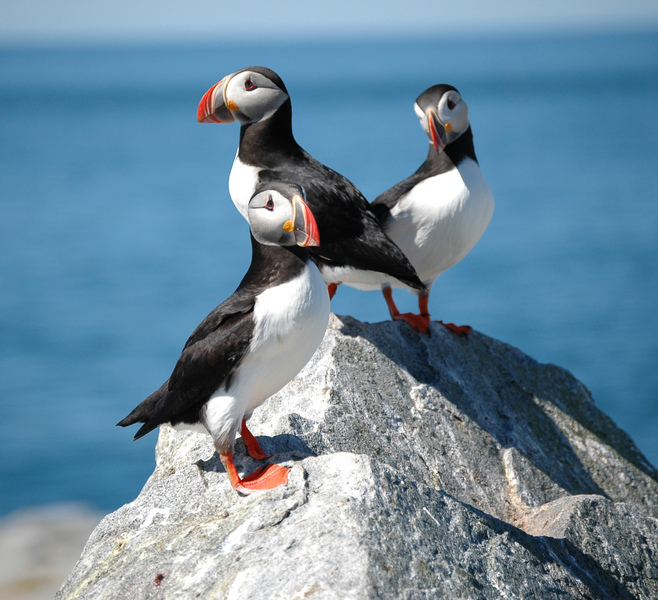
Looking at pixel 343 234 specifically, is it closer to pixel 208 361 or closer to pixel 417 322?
pixel 417 322

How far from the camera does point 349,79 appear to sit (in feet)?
526

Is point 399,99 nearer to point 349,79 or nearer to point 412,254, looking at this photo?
point 349,79

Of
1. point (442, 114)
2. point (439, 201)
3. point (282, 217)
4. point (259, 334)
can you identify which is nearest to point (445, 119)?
point (442, 114)

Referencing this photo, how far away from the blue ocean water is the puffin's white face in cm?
1607

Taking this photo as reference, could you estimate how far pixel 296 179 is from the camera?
5.54 meters

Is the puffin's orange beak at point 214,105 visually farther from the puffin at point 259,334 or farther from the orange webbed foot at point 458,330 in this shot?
the orange webbed foot at point 458,330

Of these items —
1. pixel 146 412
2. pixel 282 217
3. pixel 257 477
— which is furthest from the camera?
pixel 146 412

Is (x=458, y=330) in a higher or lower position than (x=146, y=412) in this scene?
higher

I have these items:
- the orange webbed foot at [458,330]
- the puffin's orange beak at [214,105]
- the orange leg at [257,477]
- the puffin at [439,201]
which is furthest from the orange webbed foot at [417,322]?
the orange leg at [257,477]

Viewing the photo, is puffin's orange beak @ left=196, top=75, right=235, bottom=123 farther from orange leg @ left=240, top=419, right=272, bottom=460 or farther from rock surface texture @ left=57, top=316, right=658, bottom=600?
orange leg @ left=240, top=419, right=272, bottom=460

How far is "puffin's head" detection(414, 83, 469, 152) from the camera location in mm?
6051

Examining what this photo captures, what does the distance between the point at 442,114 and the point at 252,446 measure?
307 cm

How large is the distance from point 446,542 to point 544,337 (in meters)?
25.6

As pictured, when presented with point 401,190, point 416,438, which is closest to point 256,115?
point 401,190
